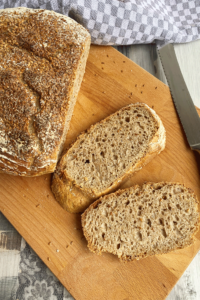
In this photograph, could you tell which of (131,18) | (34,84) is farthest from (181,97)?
(34,84)

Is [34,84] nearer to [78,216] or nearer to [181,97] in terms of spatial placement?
[78,216]

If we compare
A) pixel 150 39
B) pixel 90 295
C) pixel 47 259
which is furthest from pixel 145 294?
pixel 150 39

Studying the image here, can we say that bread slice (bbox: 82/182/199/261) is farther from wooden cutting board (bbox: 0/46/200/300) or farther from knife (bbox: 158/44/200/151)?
knife (bbox: 158/44/200/151)

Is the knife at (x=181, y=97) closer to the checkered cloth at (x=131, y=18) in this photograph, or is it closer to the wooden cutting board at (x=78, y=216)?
the wooden cutting board at (x=78, y=216)

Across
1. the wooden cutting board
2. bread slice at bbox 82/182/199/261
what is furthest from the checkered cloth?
bread slice at bbox 82/182/199/261

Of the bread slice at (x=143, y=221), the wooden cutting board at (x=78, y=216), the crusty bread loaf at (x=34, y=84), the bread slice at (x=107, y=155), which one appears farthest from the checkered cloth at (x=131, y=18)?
the bread slice at (x=143, y=221)

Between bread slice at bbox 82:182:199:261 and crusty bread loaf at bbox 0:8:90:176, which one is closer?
crusty bread loaf at bbox 0:8:90:176

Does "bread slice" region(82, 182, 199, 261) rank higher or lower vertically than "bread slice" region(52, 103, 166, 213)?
lower
